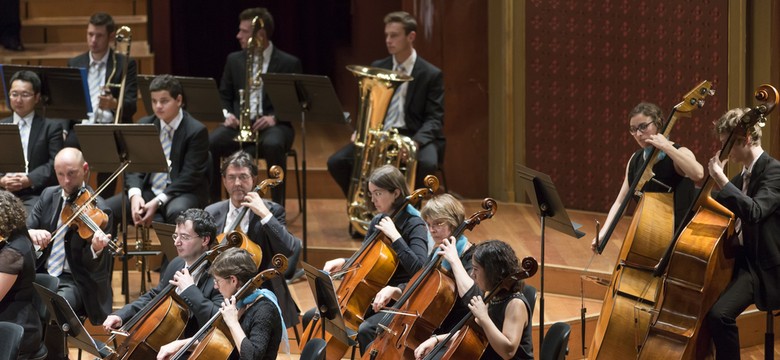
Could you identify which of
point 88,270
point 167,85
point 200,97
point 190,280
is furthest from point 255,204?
point 200,97

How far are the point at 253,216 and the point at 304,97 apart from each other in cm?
Result: 118

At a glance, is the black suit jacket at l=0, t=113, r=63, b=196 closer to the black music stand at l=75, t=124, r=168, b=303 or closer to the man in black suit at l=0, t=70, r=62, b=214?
the man in black suit at l=0, t=70, r=62, b=214

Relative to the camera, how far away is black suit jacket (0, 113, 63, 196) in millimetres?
6566

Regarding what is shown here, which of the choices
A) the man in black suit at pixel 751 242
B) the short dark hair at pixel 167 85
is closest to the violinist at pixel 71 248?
the short dark hair at pixel 167 85

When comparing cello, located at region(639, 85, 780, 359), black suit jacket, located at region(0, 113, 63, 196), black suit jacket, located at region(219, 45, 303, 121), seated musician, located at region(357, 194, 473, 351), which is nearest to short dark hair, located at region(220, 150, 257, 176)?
seated musician, located at region(357, 194, 473, 351)

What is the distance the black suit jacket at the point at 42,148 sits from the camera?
6.57 m

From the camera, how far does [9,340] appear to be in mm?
4109

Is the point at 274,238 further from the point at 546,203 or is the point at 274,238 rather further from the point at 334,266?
the point at 546,203

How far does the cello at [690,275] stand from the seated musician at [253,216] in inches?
65.2

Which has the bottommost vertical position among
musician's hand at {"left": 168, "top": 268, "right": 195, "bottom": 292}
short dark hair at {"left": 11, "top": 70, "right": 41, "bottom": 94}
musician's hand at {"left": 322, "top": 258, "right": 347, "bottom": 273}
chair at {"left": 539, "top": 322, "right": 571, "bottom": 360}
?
chair at {"left": 539, "top": 322, "right": 571, "bottom": 360}

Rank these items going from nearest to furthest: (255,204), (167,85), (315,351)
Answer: (315,351) → (255,204) → (167,85)

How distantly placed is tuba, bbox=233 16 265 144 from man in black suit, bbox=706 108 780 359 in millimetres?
3299

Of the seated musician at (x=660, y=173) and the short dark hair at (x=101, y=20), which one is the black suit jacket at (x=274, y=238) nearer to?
the seated musician at (x=660, y=173)

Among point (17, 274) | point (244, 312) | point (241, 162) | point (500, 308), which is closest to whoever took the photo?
point (500, 308)
